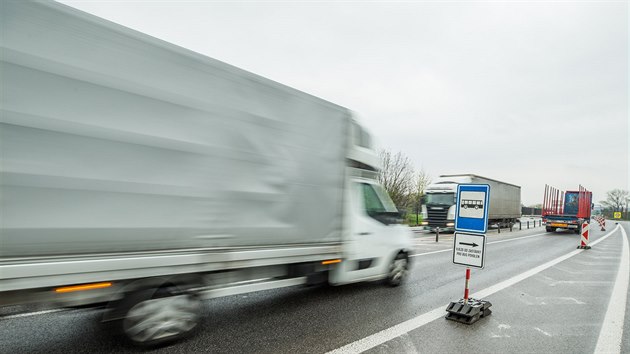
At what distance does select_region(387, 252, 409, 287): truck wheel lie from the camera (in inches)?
250

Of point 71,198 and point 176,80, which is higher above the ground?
point 176,80

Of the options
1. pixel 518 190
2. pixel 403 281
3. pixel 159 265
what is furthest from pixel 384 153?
pixel 159 265

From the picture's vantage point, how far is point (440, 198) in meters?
21.7

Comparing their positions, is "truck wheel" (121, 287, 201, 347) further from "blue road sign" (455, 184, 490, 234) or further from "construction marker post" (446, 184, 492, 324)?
"blue road sign" (455, 184, 490, 234)

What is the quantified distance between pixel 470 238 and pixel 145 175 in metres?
4.44

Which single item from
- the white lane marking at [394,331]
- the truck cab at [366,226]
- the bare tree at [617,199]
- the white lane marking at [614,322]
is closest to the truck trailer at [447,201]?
the white lane marking at [614,322]

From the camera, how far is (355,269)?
18.0ft

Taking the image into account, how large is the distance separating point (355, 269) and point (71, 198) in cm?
396

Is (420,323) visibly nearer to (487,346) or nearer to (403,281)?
(487,346)

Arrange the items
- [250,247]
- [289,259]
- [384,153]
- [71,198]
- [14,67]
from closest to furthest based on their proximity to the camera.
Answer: [14,67] < [71,198] < [250,247] < [289,259] < [384,153]

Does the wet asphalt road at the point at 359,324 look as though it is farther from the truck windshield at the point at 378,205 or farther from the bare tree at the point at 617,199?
the bare tree at the point at 617,199

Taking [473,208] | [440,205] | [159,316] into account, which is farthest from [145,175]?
[440,205]

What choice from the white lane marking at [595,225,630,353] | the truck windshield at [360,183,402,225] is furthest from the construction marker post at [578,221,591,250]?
the truck windshield at [360,183,402,225]

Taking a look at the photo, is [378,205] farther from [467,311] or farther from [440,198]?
[440,198]
